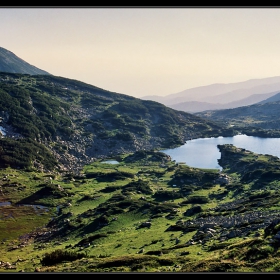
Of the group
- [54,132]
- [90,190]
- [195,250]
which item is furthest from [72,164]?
[195,250]

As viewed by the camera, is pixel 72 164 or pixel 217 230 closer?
pixel 217 230

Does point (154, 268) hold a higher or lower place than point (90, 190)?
higher
